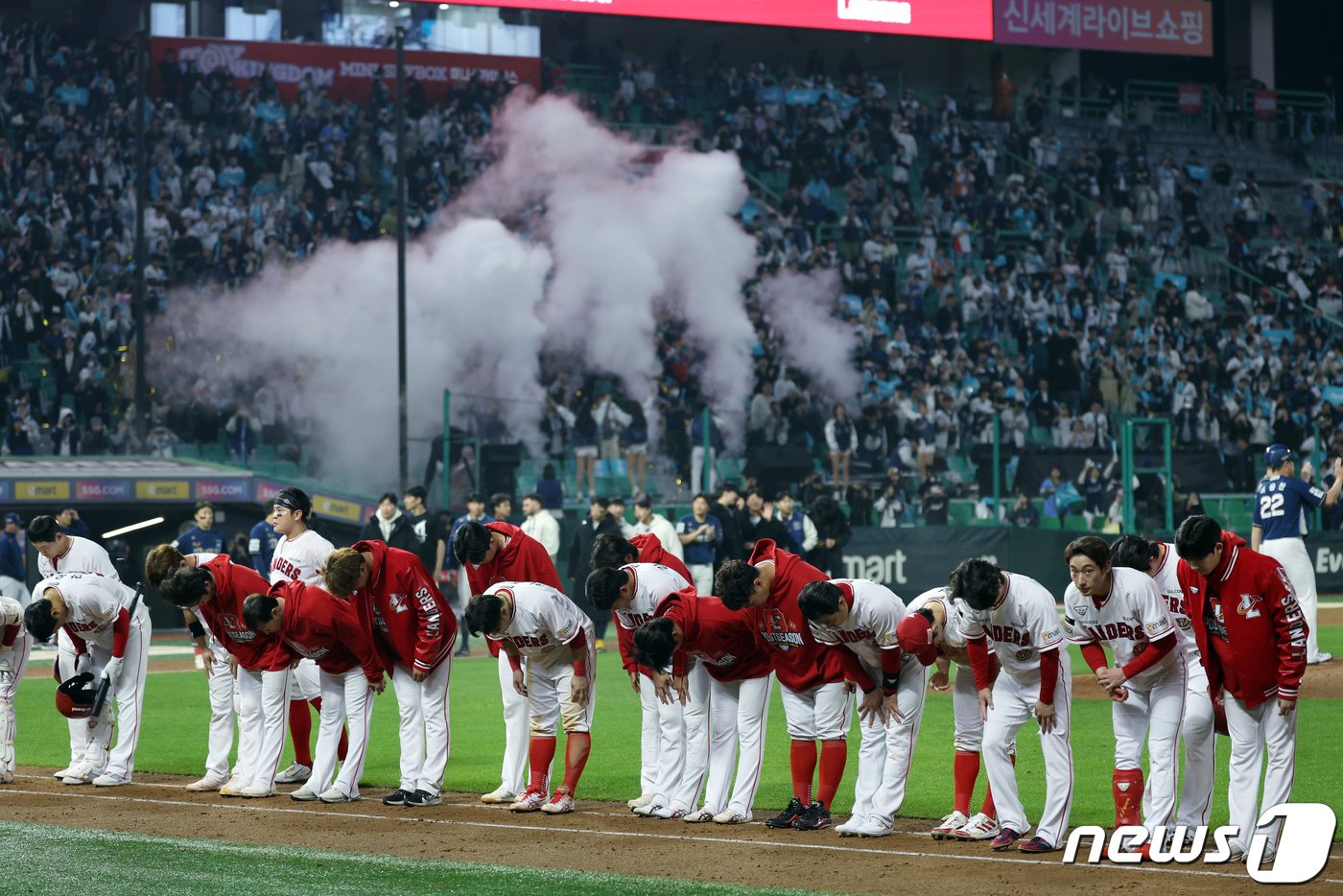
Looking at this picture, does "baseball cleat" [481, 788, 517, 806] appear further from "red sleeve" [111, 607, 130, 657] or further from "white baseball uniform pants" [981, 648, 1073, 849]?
"white baseball uniform pants" [981, 648, 1073, 849]

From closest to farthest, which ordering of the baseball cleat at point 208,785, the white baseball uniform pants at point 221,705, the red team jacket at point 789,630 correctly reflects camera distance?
the red team jacket at point 789,630, the baseball cleat at point 208,785, the white baseball uniform pants at point 221,705

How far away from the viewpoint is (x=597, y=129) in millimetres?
Result: 35188

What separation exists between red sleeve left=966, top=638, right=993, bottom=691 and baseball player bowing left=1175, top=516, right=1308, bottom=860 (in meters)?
1.06

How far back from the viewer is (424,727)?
10.2 m

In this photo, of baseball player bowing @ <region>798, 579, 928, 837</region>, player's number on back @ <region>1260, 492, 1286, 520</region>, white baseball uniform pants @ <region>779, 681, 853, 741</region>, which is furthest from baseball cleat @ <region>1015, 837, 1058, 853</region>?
player's number on back @ <region>1260, 492, 1286, 520</region>

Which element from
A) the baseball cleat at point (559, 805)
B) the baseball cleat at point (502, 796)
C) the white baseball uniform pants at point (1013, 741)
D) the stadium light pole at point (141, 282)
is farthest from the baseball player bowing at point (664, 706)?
the stadium light pole at point (141, 282)

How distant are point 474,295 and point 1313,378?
15938mm

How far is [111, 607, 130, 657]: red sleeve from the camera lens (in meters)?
11.0

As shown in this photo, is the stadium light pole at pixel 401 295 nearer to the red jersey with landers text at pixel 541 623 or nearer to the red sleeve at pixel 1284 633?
the red jersey with landers text at pixel 541 623

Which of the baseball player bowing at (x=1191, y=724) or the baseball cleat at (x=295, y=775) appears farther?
the baseball cleat at (x=295, y=775)

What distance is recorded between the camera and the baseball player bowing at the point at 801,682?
902cm

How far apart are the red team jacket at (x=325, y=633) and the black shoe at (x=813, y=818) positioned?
2746 millimetres

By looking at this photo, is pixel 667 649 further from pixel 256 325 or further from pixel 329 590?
pixel 256 325

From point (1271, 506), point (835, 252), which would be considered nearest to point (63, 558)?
point (1271, 506)
